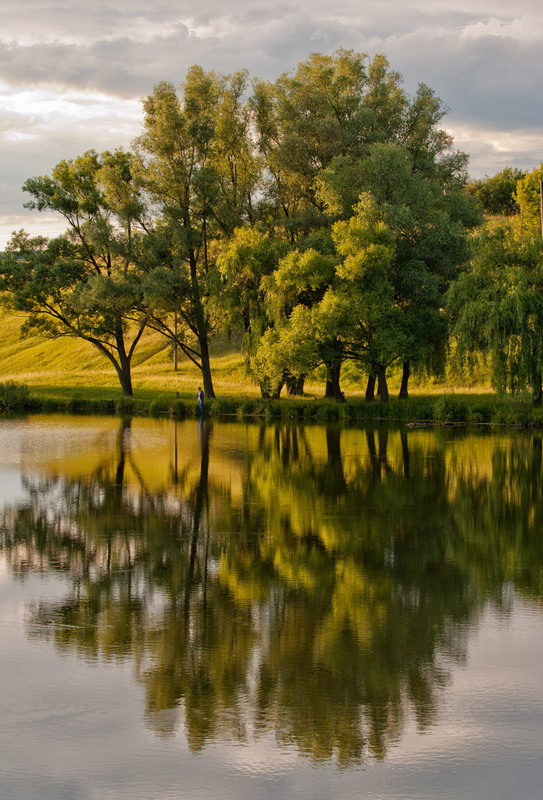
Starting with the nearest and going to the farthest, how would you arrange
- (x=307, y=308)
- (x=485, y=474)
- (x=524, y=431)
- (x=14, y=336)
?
(x=485, y=474) → (x=524, y=431) → (x=307, y=308) → (x=14, y=336)

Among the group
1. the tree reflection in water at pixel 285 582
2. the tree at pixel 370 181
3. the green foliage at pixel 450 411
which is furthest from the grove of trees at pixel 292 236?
the tree reflection in water at pixel 285 582

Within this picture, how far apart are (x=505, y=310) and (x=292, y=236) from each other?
17.5 metres

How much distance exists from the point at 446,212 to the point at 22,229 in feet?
105

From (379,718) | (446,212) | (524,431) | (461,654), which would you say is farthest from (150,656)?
(446,212)

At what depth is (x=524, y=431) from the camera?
130 ft

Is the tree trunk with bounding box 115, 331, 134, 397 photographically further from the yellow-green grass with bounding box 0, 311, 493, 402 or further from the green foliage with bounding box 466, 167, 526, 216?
the green foliage with bounding box 466, 167, 526, 216

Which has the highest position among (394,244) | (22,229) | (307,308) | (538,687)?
(22,229)

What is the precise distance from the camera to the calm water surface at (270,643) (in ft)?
22.7

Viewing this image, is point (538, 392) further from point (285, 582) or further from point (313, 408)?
point (285, 582)

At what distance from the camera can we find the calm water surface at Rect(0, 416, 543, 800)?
693 cm

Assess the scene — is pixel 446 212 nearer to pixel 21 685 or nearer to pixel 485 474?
pixel 485 474

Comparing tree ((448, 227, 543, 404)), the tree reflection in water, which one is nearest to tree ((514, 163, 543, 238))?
tree ((448, 227, 543, 404))

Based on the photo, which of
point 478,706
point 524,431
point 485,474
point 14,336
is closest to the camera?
point 478,706

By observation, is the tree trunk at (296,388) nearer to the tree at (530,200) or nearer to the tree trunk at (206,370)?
the tree trunk at (206,370)
